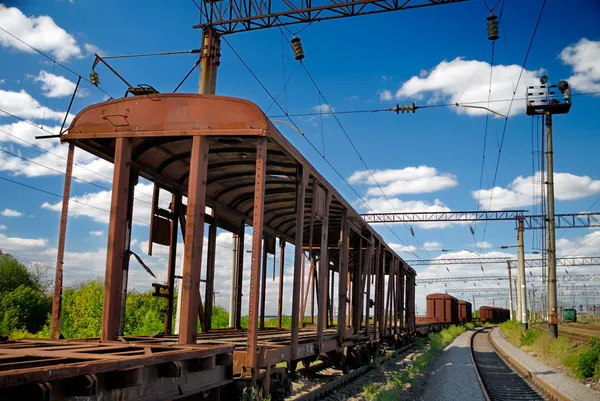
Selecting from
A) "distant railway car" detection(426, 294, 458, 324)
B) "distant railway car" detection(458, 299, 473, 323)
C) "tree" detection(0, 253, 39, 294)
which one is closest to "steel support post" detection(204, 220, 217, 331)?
"distant railway car" detection(426, 294, 458, 324)

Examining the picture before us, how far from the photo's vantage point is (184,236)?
297 inches

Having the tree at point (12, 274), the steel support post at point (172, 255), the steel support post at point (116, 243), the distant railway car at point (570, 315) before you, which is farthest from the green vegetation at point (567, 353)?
the distant railway car at point (570, 315)

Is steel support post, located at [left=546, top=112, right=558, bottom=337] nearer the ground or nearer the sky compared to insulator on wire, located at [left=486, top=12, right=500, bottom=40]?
nearer the ground

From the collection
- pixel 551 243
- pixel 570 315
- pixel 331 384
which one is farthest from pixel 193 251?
pixel 570 315

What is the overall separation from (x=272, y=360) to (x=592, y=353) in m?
11.2

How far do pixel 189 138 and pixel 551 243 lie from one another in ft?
62.6

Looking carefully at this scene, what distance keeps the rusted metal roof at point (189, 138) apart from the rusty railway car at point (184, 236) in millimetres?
17

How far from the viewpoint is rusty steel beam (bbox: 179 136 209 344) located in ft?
22.7

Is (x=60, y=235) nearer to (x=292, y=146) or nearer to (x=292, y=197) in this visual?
(x=292, y=146)

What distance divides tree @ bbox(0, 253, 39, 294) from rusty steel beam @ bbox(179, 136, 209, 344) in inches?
1996

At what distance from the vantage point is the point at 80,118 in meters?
7.91

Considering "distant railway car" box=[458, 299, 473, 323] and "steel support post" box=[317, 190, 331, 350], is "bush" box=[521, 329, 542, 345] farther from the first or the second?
"distant railway car" box=[458, 299, 473, 323]

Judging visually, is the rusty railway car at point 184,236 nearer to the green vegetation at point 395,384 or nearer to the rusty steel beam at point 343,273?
the rusty steel beam at point 343,273

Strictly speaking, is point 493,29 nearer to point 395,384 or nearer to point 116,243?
point 395,384
